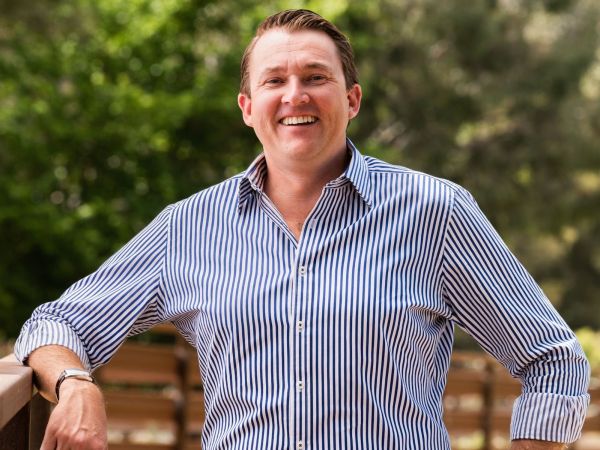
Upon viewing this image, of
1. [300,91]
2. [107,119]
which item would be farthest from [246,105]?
[107,119]

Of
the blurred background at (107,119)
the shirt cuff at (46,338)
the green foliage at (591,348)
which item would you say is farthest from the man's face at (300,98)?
the green foliage at (591,348)

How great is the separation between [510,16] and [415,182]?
1932 cm

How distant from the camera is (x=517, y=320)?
2502 mm

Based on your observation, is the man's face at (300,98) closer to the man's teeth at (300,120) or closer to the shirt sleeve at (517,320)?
the man's teeth at (300,120)

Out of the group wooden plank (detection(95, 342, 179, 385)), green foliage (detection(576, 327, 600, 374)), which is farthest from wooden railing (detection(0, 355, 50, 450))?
green foliage (detection(576, 327, 600, 374))

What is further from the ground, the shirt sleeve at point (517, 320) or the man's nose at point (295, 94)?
the man's nose at point (295, 94)

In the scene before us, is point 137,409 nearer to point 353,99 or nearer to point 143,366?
point 143,366

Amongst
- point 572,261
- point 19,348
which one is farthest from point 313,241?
point 572,261

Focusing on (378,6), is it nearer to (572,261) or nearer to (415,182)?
(572,261)

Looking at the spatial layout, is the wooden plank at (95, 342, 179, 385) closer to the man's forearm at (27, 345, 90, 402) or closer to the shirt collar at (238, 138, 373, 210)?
the shirt collar at (238, 138, 373, 210)

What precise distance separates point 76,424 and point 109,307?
48 cm

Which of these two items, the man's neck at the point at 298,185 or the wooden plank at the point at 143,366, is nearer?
the man's neck at the point at 298,185

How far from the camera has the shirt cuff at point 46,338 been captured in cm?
242

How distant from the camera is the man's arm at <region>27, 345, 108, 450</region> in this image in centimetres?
214
